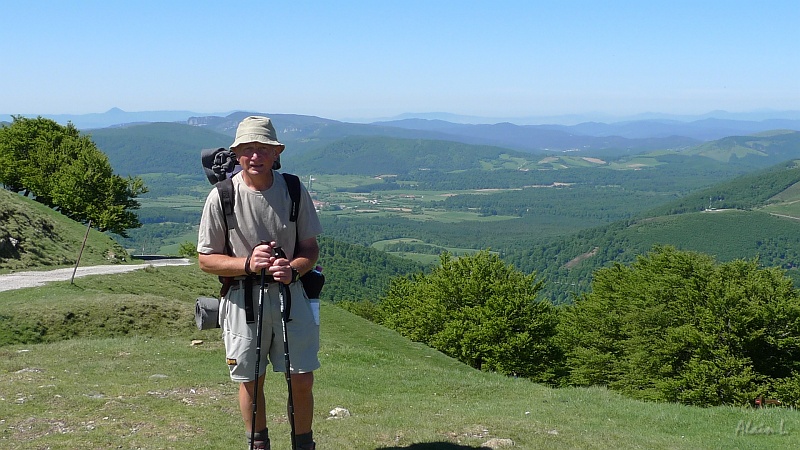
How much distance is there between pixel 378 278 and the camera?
169000 millimetres

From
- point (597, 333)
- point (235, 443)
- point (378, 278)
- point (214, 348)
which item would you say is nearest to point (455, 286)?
point (597, 333)

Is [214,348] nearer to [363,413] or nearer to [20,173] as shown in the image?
[363,413]

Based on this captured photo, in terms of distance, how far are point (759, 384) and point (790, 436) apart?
1163 inches

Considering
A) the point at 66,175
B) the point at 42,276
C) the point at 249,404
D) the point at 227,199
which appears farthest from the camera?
the point at 66,175

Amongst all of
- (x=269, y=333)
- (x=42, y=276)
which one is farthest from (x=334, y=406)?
(x=42, y=276)

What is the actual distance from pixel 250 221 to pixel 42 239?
45.0 meters

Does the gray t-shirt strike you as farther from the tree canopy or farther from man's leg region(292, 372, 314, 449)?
the tree canopy

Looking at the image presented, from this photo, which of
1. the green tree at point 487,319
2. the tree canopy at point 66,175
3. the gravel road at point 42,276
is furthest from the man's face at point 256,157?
the tree canopy at point 66,175

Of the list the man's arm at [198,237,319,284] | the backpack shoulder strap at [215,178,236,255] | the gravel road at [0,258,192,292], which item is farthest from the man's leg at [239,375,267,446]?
the gravel road at [0,258,192,292]

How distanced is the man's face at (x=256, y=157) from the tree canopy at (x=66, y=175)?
2201 inches

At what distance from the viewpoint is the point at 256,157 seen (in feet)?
22.9

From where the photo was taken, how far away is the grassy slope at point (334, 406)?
942 centimetres

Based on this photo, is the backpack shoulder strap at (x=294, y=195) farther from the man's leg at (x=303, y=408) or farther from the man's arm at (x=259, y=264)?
the man's leg at (x=303, y=408)

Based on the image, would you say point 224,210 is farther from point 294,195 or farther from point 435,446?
point 435,446
